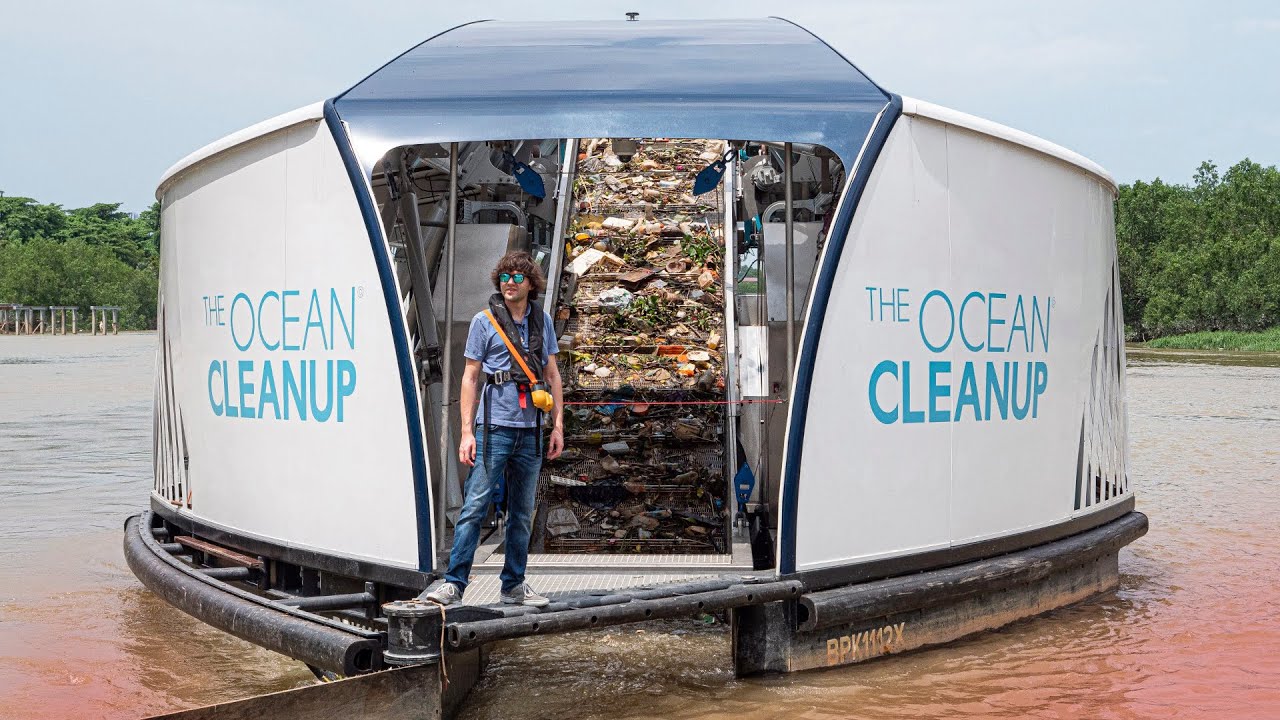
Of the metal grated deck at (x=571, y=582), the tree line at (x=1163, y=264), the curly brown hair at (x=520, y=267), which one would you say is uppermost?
the tree line at (x=1163, y=264)

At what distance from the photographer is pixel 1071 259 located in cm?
Answer: 682

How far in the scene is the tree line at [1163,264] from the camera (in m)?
55.7

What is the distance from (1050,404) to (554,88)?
3.31 m

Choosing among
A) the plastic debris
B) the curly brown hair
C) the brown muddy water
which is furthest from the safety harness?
the plastic debris

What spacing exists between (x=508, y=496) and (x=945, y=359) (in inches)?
91.9

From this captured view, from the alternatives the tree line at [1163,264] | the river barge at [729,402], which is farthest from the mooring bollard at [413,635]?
the tree line at [1163,264]

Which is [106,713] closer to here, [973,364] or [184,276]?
[184,276]

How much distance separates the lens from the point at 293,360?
5.85m

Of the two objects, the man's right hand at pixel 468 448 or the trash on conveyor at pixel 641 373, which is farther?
the trash on conveyor at pixel 641 373

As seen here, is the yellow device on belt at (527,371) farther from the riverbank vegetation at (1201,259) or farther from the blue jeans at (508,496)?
the riverbank vegetation at (1201,259)

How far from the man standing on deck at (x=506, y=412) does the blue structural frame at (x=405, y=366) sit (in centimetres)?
29

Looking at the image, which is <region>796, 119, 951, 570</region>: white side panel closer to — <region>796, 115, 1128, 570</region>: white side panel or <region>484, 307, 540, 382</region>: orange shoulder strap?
<region>796, 115, 1128, 570</region>: white side panel

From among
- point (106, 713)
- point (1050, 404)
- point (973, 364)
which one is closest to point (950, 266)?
point (973, 364)

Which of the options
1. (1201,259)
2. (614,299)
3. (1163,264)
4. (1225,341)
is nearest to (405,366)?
(614,299)
